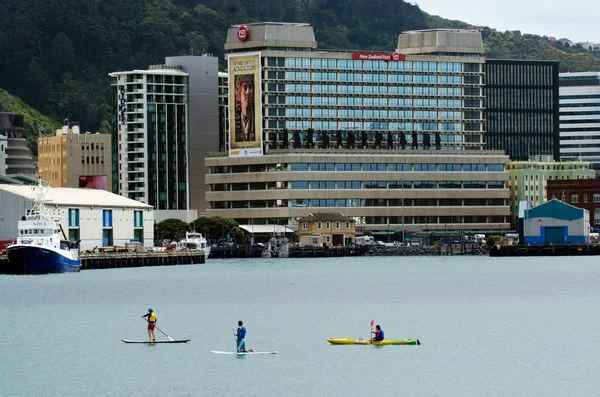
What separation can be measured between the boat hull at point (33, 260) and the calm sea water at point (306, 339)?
18640mm

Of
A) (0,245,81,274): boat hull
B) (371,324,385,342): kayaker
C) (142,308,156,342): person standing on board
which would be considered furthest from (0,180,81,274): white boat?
(371,324,385,342): kayaker

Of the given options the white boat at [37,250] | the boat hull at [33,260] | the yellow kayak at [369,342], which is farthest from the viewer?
the boat hull at [33,260]

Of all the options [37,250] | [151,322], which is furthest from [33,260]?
[151,322]

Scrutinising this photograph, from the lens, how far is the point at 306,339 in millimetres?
101750

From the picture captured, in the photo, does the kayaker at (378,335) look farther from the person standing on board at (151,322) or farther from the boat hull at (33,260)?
the boat hull at (33,260)

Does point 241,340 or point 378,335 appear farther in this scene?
point 378,335

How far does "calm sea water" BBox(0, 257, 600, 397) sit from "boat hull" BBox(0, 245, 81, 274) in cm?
1864

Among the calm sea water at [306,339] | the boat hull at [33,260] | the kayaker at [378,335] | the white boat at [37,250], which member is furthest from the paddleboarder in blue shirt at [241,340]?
the boat hull at [33,260]

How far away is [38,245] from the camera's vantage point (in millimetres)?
181250

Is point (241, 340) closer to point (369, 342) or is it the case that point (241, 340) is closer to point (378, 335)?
point (369, 342)

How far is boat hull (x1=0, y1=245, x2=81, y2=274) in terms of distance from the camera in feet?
598

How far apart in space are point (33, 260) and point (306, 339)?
8872 centimetres

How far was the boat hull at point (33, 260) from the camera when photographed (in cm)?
18225

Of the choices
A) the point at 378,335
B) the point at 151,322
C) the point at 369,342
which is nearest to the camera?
the point at 378,335
